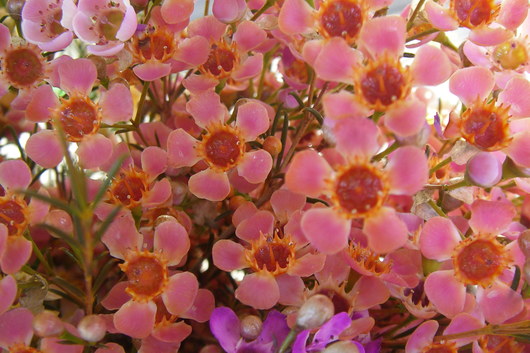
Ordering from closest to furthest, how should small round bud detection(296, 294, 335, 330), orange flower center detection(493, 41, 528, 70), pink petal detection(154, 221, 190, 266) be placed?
small round bud detection(296, 294, 335, 330) → pink petal detection(154, 221, 190, 266) → orange flower center detection(493, 41, 528, 70)

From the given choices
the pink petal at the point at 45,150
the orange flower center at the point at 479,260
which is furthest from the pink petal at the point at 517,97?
the pink petal at the point at 45,150

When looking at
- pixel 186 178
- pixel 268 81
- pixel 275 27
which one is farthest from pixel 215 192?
pixel 268 81

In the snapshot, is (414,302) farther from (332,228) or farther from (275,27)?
(275,27)

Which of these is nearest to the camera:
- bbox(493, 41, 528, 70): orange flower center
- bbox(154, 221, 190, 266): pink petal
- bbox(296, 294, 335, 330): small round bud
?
bbox(296, 294, 335, 330): small round bud

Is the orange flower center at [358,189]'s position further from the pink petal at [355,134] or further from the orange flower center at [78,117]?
the orange flower center at [78,117]

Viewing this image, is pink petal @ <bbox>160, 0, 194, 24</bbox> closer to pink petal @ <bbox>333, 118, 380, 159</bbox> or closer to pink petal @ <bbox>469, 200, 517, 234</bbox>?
pink petal @ <bbox>333, 118, 380, 159</bbox>

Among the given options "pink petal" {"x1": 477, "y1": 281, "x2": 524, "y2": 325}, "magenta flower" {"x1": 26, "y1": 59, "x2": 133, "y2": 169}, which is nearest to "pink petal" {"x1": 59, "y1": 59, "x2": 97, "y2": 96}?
"magenta flower" {"x1": 26, "y1": 59, "x2": 133, "y2": 169}

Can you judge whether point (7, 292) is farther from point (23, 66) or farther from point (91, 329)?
point (23, 66)
